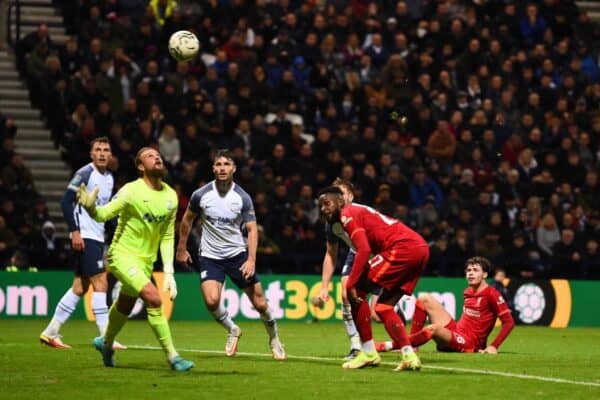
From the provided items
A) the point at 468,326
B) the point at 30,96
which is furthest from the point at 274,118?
the point at 468,326

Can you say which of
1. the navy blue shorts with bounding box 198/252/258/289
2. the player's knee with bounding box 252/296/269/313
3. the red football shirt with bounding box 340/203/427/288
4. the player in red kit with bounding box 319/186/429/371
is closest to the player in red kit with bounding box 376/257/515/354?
the player's knee with bounding box 252/296/269/313

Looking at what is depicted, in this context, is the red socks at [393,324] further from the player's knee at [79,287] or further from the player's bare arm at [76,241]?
the player's knee at [79,287]

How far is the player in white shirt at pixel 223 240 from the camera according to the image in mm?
15203

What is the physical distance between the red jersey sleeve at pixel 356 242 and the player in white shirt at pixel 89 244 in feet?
13.3

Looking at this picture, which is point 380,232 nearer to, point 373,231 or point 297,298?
point 373,231

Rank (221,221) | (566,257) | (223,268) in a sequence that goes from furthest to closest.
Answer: (566,257), (223,268), (221,221)

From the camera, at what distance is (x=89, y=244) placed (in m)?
16.5

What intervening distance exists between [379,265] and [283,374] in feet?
5.05

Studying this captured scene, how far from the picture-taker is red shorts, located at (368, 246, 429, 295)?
1355 centimetres

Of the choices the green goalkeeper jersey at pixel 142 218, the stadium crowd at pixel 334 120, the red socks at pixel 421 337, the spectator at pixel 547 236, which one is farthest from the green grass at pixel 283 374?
the spectator at pixel 547 236

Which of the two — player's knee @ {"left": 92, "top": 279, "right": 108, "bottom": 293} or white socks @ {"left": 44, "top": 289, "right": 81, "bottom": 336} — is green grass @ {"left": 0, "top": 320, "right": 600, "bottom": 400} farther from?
player's knee @ {"left": 92, "top": 279, "right": 108, "bottom": 293}

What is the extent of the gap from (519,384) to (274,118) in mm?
16118

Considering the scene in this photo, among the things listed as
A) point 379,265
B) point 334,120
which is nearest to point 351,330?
point 379,265

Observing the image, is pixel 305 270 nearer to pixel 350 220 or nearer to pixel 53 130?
pixel 53 130
